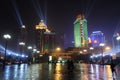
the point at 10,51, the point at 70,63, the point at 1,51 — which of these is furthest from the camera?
the point at 10,51

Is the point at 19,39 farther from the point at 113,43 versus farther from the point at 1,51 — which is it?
the point at 113,43

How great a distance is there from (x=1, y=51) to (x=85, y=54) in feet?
276

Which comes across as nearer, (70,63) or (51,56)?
(70,63)

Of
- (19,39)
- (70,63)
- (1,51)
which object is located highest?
(19,39)

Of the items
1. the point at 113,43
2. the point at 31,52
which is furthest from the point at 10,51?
the point at 113,43

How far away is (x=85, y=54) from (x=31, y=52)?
178 feet

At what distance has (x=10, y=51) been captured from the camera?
15962cm

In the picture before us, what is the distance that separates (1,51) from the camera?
462ft

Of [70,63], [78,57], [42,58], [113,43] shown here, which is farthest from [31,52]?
[70,63]

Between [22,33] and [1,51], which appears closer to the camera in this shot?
[1,51]

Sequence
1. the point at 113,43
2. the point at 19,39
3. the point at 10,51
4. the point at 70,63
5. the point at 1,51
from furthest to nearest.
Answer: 1. the point at 113,43
2. the point at 19,39
3. the point at 10,51
4. the point at 1,51
5. the point at 70,63

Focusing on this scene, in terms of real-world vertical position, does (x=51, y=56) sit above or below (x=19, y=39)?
below

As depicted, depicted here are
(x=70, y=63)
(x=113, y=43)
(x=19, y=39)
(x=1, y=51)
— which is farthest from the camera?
(x=113, y=43)

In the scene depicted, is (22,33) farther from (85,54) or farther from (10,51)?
(85,54)
